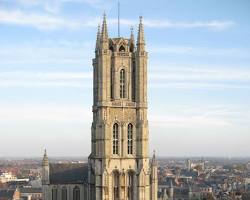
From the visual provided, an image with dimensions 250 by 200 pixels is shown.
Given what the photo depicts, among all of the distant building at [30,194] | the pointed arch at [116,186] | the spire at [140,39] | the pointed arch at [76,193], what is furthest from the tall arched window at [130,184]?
the distant building at [30,194]

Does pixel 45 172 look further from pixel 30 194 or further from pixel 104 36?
pixel 30 194

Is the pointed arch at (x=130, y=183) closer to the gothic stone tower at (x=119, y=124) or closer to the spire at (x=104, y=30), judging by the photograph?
the gothic stone tower at (x=119, y=124)

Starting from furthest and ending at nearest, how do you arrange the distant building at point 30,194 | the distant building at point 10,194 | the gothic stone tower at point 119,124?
the distant building at point 10,194
the distant building at point 30,194
the gothic stone tower at point 119,124

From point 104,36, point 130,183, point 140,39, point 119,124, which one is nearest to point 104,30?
point 104,36

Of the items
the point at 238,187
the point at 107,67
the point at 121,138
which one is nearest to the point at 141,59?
the point at 107,67

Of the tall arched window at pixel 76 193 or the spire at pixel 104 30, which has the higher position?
the spire at pixel 104 30

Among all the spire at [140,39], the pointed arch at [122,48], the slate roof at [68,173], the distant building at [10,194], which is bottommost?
the distant building at [10,194]

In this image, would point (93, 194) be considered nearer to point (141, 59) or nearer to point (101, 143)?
point (101, 143)

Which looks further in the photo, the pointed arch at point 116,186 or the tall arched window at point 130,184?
the tall arched window at point 130,184
